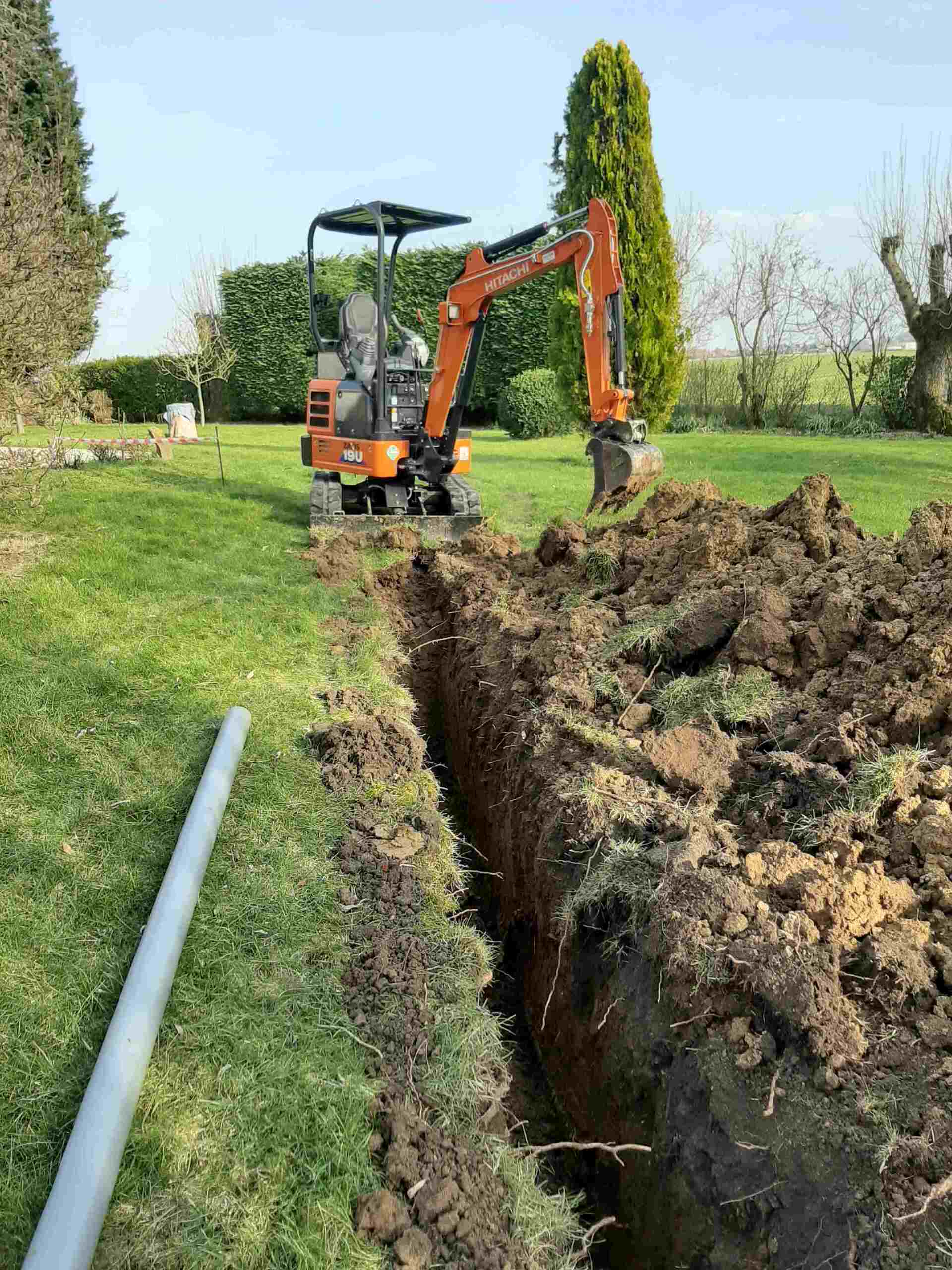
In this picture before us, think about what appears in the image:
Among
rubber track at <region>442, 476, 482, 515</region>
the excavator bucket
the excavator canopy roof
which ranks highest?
the excavator canopy roof

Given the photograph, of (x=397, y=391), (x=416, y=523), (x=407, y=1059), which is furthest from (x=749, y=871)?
(x=397, y=391)

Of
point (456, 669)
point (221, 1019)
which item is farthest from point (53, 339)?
point (221, 1019)

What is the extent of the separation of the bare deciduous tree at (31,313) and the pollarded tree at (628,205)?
331 inches

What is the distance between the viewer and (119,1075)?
8.21 ft

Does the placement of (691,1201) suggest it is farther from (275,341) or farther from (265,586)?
(275,341)

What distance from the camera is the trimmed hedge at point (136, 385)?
2567 cm

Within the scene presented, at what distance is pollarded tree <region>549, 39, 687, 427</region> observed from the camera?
14461 mm

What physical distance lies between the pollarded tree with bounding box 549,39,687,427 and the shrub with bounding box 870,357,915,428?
24.7 feet

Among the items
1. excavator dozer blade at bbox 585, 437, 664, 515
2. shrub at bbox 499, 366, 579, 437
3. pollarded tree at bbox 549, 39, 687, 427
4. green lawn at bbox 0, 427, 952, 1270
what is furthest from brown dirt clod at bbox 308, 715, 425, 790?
shrub at bbox 499, 366, 579, 437

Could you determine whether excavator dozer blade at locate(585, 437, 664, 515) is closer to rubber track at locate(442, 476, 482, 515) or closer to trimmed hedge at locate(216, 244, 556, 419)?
rubber track at locate(442, 476, 482, 515)

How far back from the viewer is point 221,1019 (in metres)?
2.88

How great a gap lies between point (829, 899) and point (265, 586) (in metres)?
5.77

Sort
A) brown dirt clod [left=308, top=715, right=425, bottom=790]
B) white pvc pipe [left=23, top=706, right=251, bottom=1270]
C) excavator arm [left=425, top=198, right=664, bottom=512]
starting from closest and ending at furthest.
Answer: white pvc pipe [left=23, top=706, right=251, bottom=1270] < brown dirt clod [left=308, top=715, right=425, bottom=790] < excavator arm [left=425, top=198, right=664, bottom=512]

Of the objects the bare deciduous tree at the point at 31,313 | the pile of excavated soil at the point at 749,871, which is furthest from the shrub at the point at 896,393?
the bare deciduous tree at the point at 31,313
